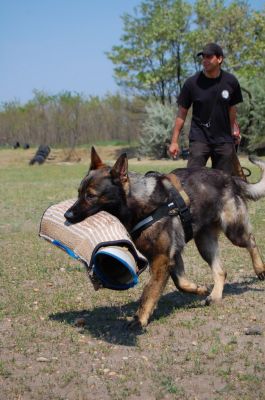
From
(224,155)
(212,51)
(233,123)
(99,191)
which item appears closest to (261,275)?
(224,155)

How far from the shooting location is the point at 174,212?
18.2ft

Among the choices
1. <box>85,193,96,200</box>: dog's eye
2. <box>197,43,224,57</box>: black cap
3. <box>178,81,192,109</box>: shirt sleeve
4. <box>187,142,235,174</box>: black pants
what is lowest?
<box>85,193,96,200</box>: dog's eye

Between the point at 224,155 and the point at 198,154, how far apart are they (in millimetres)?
338

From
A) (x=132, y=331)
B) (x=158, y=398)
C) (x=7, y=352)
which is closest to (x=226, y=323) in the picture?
(x=132, y=331)

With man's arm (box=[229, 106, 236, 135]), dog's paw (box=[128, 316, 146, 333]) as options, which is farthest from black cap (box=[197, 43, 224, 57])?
dog's paw (box=[128, 316, 146, 333])

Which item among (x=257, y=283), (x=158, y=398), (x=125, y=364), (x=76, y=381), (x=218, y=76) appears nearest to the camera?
(x=158, y=398)

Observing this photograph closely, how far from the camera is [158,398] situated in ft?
12.5

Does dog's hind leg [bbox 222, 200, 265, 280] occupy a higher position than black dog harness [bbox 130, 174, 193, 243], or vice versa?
black dog harness [bbox 130, 174, 193, 243]

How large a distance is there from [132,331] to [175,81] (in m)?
46.6

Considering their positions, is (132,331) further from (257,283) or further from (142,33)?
(142,33)

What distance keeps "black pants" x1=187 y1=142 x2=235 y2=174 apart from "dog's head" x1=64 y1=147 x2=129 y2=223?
2384 mm

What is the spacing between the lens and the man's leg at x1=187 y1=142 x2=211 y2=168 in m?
7.36

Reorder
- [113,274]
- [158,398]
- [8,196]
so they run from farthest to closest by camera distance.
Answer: [8,196] → [113,274] → [158,398]

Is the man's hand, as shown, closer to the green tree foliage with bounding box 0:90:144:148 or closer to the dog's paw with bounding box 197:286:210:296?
the dog's paw with bounding box 197:286:210:296
